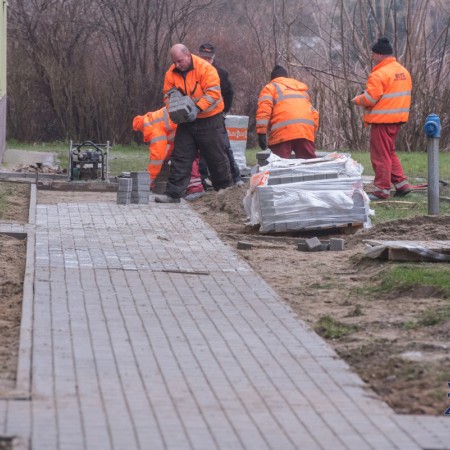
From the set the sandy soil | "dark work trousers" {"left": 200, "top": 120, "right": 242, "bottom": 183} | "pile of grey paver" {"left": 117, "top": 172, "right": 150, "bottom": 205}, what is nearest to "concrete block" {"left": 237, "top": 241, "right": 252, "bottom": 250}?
the sandy soil

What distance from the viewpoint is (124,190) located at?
14836mm

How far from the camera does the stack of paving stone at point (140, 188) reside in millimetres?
14852

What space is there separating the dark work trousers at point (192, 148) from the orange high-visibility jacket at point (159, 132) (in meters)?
0.98

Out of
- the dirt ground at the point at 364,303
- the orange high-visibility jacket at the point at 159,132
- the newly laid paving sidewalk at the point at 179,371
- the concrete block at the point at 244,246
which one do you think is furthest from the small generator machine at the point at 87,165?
the newly laid paving sidewalk at the point at 179,371

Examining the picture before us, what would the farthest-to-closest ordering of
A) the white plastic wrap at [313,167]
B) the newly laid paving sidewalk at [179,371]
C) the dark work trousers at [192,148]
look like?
1. the dark work trousers at [192,148]
2. the white plastic wrap at [313,167]
3. the newly laid paving sidewalk at [179,371]

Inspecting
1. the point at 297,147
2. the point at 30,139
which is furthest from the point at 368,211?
the point at 30,139

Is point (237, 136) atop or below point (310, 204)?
atop

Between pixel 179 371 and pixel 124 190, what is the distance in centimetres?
859

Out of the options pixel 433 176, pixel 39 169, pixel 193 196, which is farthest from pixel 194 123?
pixel 39 169

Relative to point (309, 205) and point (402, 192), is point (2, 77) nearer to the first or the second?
point (402, 192)

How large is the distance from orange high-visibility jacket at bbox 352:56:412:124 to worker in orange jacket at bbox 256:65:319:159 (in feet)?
2.90

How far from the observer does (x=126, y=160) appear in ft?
76.1

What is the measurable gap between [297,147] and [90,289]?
7813 mm

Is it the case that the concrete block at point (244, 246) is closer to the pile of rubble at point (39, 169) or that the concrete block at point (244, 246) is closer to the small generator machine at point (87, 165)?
the small generator machine at point (87, 165)
